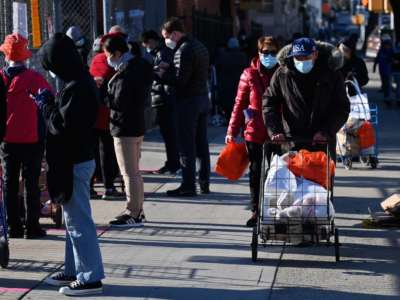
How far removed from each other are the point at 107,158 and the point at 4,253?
3.79 m

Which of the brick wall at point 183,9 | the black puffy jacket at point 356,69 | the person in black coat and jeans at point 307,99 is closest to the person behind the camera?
the person in black coat and jeans at point 307,99

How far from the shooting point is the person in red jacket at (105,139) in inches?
459

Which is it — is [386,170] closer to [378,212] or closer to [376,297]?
[378,212]

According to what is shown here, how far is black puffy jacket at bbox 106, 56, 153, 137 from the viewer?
10.1 m

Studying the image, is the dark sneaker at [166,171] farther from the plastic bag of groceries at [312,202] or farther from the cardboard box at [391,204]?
the plastic bag of groceries at [312,202]

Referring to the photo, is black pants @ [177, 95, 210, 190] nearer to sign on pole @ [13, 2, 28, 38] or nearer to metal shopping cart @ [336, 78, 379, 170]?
sign on pole @ [13, 2, 28, 38]

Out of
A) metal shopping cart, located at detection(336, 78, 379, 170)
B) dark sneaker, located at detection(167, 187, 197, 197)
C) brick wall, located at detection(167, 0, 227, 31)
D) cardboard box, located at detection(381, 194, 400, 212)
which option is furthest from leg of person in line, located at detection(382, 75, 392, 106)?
cardboard box, located at detection(381, 194, 400, 212)

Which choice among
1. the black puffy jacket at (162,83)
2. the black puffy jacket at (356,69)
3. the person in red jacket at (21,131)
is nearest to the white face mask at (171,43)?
the black puffy jacket at (162,83)

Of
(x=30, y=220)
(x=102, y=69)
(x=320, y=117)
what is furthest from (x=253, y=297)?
(x=102, y=69)

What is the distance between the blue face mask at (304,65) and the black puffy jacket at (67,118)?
87.3 inches

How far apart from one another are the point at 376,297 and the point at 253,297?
0.88 m

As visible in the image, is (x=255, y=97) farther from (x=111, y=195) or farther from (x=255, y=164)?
(x=111, y=195)

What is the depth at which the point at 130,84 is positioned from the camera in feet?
33.3

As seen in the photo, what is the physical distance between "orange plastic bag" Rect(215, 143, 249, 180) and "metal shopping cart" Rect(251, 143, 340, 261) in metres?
1.29
